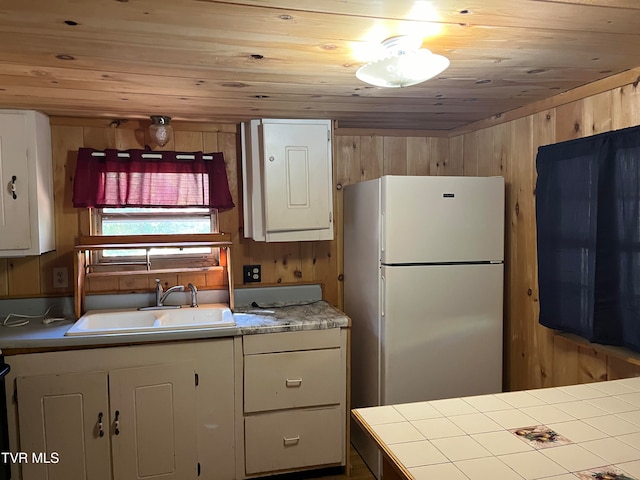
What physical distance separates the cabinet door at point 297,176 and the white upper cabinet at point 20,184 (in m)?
1.16

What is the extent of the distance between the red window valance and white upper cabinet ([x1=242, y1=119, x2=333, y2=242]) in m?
0.22

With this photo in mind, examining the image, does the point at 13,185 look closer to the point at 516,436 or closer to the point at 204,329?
the point at 204,329

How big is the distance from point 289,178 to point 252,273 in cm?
66

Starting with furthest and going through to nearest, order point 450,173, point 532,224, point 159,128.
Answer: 1. point 450,173
2. point 159,128
3. point 532,224

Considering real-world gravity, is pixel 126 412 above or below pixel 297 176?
below

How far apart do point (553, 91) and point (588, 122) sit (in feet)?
0.70

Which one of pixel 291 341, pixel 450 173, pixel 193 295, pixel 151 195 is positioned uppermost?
pixel 450 173

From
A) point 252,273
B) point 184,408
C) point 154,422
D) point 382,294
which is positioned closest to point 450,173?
point 382,294

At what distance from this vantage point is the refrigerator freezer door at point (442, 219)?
8.09 ft

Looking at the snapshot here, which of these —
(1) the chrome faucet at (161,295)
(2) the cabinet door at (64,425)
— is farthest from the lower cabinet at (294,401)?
(2) the cabinet door at (64,425)

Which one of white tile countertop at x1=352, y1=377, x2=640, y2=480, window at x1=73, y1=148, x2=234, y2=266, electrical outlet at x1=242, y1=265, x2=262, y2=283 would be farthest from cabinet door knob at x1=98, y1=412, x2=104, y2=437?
white tile countertop at x1=352, y1=377, x2=640, y2=480

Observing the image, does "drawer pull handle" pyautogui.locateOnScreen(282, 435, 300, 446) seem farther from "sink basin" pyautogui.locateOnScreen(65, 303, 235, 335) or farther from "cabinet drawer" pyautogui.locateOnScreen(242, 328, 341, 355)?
"sink basin" pyautogui.locateOnScreen(65, 303, 235, 335)

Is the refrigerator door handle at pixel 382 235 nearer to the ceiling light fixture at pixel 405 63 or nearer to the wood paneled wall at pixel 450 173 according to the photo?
the wood paneled wall at pixel 450 173

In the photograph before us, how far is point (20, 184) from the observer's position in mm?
2465
